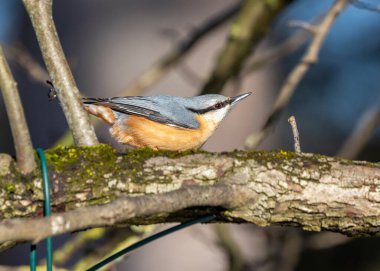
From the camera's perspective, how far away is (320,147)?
6.70 m

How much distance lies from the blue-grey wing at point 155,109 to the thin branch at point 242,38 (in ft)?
1.46

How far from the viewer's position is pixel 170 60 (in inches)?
159

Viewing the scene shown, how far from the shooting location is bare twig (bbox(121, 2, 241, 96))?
3939 mm

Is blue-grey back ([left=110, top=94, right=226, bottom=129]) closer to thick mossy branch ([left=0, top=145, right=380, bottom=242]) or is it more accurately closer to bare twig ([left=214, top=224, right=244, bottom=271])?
bare twig ([left=214, top=224, right=244, bottom=271])

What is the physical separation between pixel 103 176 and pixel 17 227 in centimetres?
75

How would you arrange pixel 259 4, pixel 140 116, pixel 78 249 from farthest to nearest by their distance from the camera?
1. pixel 259 4
2. pixel 78 249
3. pixel 140 116

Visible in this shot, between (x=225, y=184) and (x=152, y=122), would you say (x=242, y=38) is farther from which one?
(x=225, y=184)

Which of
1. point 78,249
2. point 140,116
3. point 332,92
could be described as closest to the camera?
point 140,116

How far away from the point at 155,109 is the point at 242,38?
2.80ft

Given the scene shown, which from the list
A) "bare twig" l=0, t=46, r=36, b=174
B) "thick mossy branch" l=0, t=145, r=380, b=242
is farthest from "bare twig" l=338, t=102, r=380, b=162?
"bare twig" l=0, t=46, r=36, b=174

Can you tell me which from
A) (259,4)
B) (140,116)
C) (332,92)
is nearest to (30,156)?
(140,116)

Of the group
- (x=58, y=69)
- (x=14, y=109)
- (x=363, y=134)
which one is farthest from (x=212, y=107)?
(x=14, y=109)

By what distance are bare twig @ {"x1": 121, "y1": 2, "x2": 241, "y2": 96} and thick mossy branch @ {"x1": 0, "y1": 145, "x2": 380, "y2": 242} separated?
1.70 metres

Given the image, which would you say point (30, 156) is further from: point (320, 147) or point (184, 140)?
point (320, 147)
